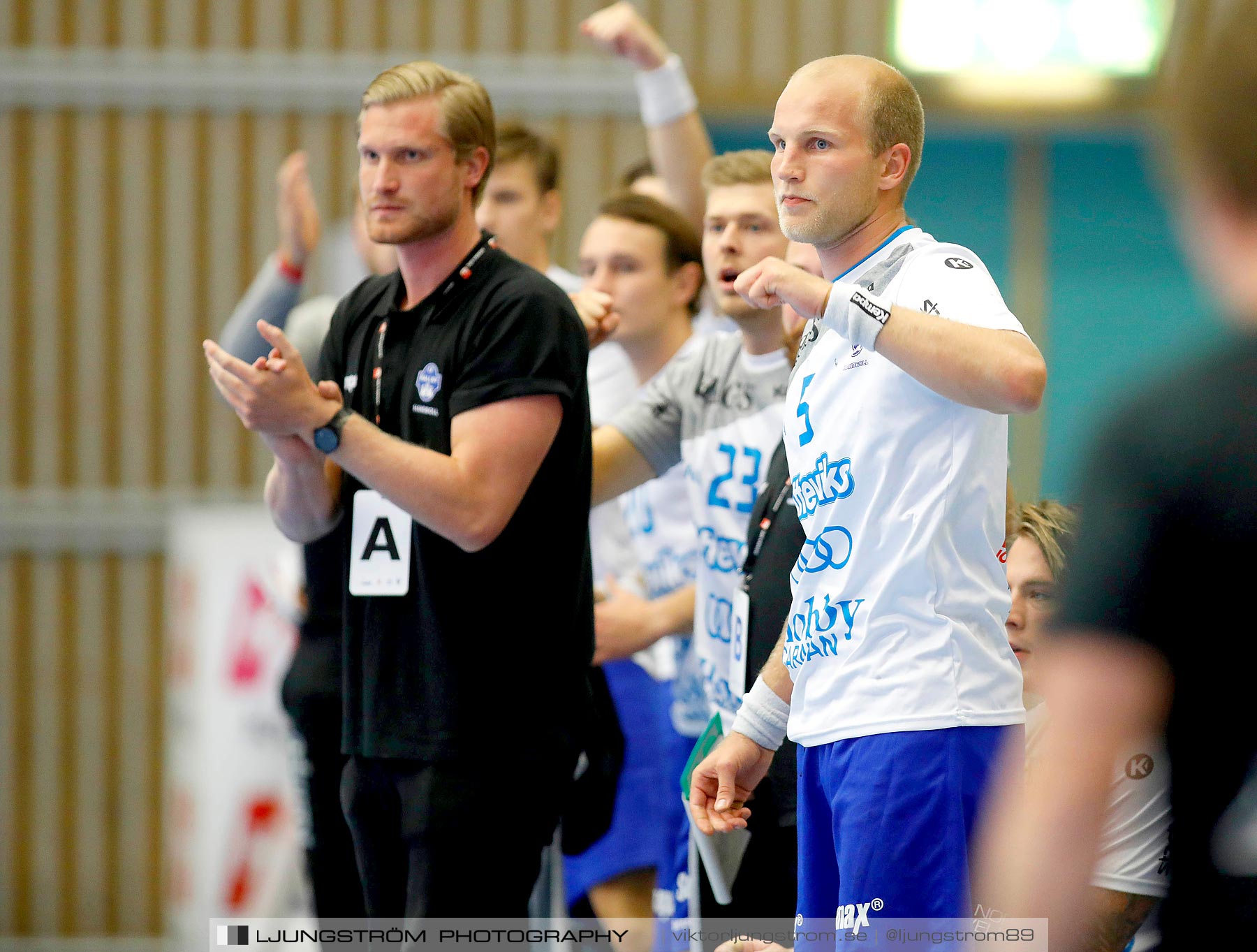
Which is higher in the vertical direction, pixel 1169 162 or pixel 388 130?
pixel 388 130

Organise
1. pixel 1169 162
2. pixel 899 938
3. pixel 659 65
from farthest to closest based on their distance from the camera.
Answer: pixel 659 65
pixel 899 938
pixel 1169 162

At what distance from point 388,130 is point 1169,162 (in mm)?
1744

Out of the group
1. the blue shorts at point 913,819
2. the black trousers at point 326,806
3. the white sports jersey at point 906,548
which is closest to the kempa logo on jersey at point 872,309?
the white sports jersey at point 906,548

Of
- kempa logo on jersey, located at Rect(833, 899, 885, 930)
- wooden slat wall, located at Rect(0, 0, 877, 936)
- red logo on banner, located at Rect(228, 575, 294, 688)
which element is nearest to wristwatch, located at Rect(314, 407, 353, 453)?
kempa logo on jersey, located at Rect(833, 899, 885, 930)

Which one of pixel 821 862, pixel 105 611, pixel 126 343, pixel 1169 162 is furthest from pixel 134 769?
pixel 1169 162

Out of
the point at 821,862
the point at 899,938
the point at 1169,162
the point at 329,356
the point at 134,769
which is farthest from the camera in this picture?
the point at 134,769

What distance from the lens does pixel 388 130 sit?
260 centimetres

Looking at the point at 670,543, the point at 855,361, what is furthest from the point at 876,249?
the point at 670,543

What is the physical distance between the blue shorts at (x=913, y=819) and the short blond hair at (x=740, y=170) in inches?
60.9

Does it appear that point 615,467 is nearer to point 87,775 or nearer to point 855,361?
point 855,361

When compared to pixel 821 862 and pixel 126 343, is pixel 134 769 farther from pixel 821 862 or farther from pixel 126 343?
pixel 821 862

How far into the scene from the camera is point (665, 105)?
3.94m

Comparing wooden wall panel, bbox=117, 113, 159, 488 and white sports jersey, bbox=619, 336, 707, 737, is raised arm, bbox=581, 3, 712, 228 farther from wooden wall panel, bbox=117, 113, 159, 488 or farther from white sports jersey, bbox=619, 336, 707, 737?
wooden wall panel, bbox=117, 113, 159, 488

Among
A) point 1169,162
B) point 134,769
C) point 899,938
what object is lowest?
point 134,769
